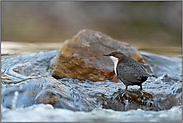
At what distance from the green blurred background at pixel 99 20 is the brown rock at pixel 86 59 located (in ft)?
10.1

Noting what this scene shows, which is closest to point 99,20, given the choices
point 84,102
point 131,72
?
point 131,72

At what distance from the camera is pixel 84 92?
338 cm

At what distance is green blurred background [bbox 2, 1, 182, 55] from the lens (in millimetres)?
8297

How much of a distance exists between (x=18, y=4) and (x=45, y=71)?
238 inches

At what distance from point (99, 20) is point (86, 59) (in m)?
5.58

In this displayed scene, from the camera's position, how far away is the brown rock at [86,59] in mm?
4445

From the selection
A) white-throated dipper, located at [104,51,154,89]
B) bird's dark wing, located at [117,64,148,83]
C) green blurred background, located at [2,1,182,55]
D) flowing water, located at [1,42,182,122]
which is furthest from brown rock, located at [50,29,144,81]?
green blurred background, located at [2,1,182,55]

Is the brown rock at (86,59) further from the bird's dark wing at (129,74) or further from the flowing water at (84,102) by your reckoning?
the bird's dark wing at (129,74)

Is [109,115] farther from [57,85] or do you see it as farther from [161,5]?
[161,5]

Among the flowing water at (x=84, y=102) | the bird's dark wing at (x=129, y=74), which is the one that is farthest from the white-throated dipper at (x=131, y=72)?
the flowing water at (x=84, y=102)

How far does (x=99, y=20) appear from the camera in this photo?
9.78m

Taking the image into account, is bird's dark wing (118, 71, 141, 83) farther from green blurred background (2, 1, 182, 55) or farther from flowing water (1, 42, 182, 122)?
green blurred background (2, 1, 182, 55)

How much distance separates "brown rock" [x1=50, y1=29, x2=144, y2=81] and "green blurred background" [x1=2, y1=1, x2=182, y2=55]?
3.09m

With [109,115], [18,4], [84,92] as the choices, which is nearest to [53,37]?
[18,4]
